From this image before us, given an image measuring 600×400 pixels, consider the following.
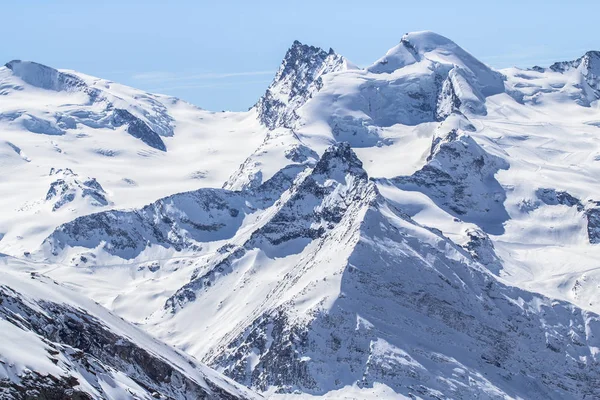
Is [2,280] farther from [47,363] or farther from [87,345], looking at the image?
[47,363]

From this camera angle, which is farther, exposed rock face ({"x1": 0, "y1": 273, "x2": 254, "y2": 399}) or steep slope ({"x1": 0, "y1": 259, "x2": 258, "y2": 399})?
steep slope ({"x1": 0, "y1": 259, "x2": 258, "y2": 399})

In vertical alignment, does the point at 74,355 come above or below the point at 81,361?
above

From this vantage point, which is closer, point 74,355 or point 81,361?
point 81,361

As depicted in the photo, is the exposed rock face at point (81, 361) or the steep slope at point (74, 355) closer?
the exposed rock face at point (81, 361)

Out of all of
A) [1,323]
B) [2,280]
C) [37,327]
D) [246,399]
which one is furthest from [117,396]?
[246,399]
